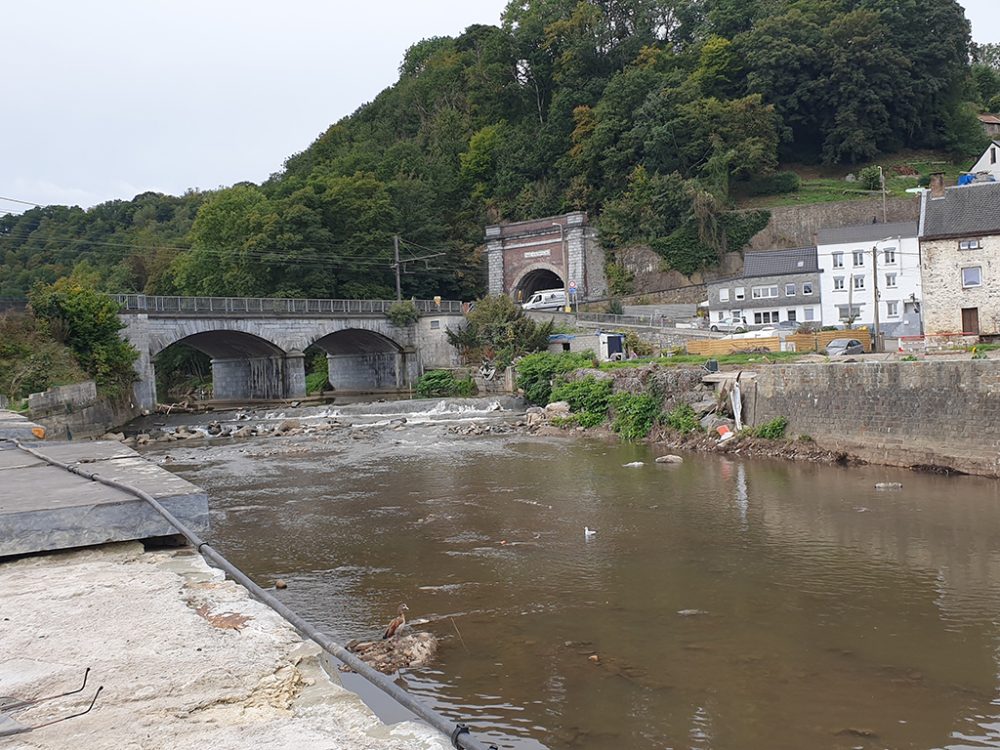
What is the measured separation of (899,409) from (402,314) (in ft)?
129

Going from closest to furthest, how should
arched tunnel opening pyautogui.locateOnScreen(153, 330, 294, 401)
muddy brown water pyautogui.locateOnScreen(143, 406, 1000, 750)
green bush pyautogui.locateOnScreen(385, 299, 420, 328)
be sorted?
Result: muddy brown water pyautogui.locateOnScreen(143, 406, 1000, 750) → arched tunnel opening pyautogui.locateOnScreen(153, 330, 294, 401) → green bush pyautogui.locateOnScreen(385, 299, 420, 328)

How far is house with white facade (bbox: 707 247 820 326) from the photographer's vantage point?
50344 millimetres

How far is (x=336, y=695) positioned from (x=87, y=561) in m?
2.57

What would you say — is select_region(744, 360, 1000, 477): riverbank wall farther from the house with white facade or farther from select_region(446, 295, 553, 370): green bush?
the house with white facade

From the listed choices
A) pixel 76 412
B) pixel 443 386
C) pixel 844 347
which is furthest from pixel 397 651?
pixel 443 386

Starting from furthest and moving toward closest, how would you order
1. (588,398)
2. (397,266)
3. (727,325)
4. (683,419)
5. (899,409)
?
(397,266) < (727,325) < (588,398) < (683,419) < (899,409)

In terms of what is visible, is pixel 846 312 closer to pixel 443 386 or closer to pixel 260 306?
pixel 443 386

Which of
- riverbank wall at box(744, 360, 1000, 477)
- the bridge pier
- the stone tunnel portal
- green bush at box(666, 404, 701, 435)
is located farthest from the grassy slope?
riverbank wall at box(744, 360, 1000, 477)

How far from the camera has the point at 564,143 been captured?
248 ft

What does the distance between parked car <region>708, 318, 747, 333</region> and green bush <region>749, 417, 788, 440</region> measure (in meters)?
20.5

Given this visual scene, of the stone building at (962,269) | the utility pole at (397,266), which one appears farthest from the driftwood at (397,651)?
the utility pole at (397,266)

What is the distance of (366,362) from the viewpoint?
63531mm

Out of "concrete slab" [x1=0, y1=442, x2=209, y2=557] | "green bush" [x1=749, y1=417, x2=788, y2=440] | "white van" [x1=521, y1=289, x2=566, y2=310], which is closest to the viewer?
"concrete slab" [x1=0, y1=442, x2=209, y2=557]

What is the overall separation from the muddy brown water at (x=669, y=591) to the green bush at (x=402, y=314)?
111 feet
